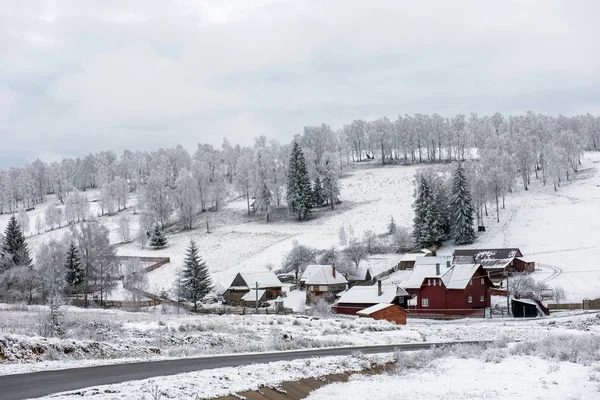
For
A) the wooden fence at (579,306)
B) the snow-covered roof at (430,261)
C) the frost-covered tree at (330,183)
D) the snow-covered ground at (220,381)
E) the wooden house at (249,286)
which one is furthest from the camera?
the frost-covered tree at (330,183)

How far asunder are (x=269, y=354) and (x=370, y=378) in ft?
16.6

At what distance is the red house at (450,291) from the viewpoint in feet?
200

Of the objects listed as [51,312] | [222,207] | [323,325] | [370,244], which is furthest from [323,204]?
[51,312]

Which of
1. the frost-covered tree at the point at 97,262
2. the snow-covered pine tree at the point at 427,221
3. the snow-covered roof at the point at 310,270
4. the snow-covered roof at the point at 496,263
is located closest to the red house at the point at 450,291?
the snow-covered roof at the point at 496,263

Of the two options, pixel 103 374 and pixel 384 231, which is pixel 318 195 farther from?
pixel 103 374

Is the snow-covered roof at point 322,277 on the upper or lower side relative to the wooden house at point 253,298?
upper

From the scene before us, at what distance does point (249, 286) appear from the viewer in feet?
231

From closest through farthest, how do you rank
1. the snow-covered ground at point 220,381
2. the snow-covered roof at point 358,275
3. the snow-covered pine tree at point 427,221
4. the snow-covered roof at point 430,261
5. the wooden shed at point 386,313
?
the snow-covered ground at point 220,381
the wooden shed at point 386,313
the snow-covered roof at point 430,261
the snow-covered roof at point 358,275
the snow-covered pine tree at point 427,221

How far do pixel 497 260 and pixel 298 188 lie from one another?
44128 millimetres

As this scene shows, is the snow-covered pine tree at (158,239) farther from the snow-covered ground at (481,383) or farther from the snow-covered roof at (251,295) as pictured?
the snow-covered ground at (481,383)

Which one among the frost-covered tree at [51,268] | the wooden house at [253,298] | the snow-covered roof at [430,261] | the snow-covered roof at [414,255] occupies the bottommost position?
the wooden house at [253,298]

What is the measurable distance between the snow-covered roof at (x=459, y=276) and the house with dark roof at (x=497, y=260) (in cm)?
730

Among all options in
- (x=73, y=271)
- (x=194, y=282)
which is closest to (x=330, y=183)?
(x=194, y=282)

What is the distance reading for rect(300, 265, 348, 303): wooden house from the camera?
6894cm
